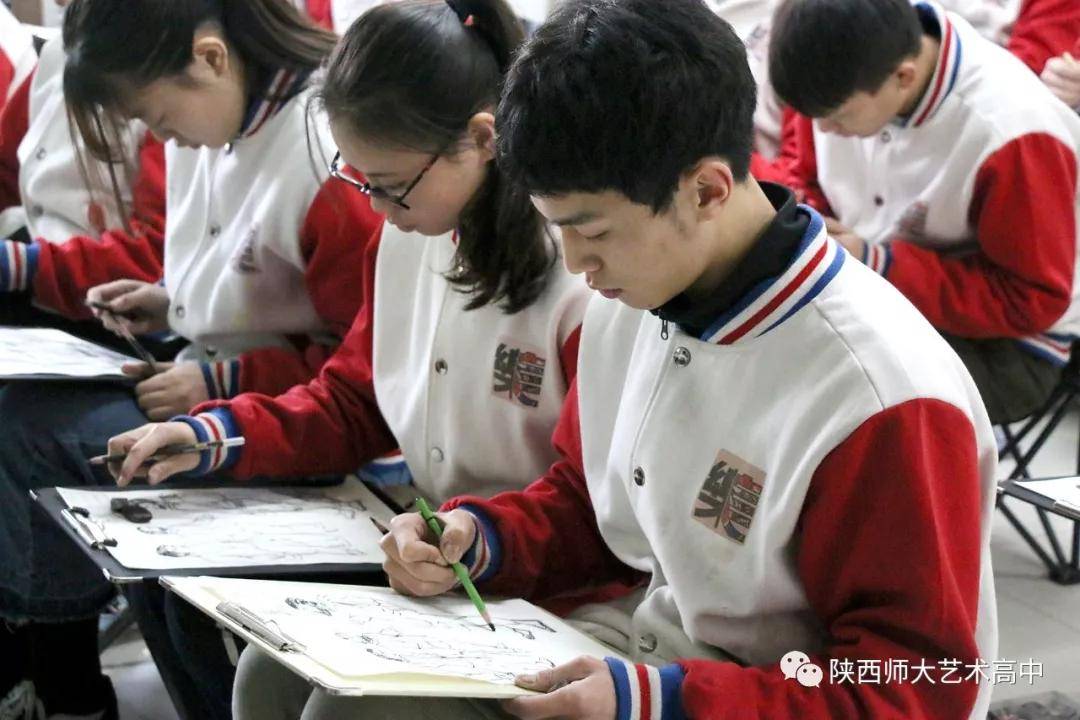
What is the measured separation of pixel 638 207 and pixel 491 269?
42 cm

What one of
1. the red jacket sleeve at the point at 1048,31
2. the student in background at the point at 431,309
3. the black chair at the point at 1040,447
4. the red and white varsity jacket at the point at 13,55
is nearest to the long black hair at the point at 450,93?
the student in background at the point at 431,309

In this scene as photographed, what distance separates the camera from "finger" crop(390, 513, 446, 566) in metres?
1.21

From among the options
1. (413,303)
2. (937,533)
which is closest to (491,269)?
(413,303)

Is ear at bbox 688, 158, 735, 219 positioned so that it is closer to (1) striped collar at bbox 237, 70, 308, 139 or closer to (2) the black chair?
(1) striped collar at bbox 237, 70, 308, 139

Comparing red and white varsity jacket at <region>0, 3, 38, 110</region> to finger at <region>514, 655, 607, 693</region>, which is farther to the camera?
red and white varsity jacket at <region>0, 3, 38, 110</region>

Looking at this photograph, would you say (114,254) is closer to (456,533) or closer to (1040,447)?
(456,533)

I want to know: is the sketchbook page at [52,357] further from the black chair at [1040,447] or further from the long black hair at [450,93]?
the black chair at [1040,447]

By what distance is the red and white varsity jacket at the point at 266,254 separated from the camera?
177cm

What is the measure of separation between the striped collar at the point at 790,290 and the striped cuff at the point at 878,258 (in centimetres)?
79

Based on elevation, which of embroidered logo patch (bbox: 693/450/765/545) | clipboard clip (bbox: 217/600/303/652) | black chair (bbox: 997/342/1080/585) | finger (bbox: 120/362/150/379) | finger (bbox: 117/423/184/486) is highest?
embroidered logo patch (bbox: 693/450/765/545)

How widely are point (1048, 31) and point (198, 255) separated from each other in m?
1.44

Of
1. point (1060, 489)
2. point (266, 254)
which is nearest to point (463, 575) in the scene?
point (1060, 489)

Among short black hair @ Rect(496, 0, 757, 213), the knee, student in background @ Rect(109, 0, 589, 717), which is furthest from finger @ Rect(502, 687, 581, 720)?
student in background @ Rect(109, 0, 589, 717)

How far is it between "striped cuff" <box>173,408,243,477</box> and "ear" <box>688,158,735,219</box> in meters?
0.72
